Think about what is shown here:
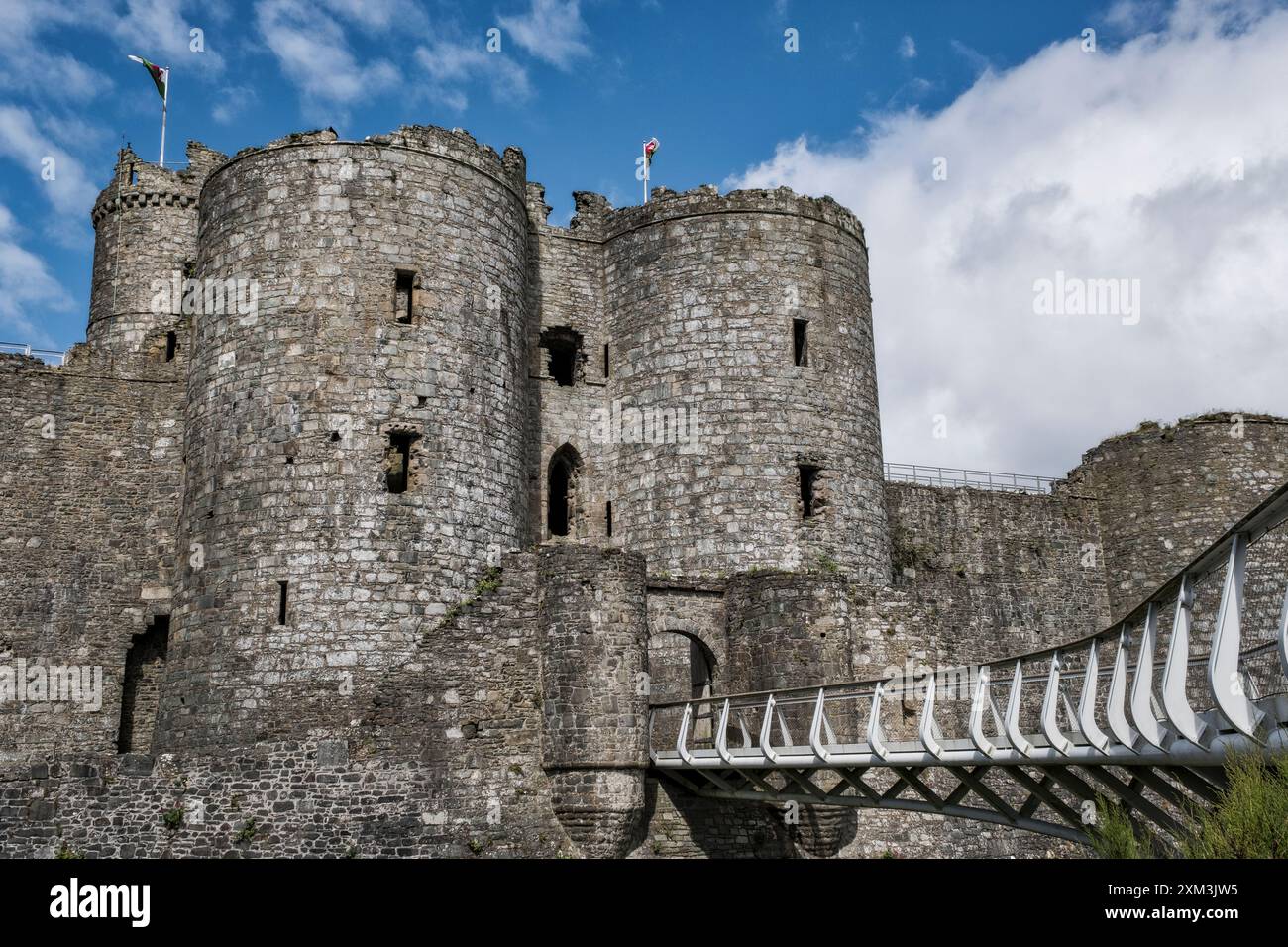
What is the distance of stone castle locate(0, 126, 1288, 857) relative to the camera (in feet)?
56.6

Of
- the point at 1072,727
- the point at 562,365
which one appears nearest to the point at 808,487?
the point at 562,365

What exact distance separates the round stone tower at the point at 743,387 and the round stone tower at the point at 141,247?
27.9 ft

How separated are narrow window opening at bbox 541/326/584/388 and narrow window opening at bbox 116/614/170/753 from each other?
7.57 meters

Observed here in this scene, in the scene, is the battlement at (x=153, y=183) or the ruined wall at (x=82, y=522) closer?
the ruined wall at (x=82, y=522)

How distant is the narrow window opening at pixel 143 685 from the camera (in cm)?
1969

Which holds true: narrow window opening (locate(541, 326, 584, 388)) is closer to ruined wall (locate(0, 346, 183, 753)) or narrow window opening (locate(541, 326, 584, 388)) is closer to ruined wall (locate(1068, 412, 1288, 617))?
ruined wall (locate(0, 346, 183, 753))

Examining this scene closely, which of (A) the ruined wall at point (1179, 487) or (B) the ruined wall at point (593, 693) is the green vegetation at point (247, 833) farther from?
(A) the ruined wall at point (1179, 487)

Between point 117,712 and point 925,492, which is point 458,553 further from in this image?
point 925,492

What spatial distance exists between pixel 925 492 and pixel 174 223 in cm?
1533

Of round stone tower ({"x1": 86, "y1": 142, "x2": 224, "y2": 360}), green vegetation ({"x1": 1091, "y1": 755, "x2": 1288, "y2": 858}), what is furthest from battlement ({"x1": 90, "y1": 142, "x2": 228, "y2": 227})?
green vegetation ({"x1": 1091, "y1": 755, "x2": 1288, "y2": 858})

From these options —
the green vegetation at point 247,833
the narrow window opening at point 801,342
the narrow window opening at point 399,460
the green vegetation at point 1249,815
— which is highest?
the narrow window opening at point 801,342

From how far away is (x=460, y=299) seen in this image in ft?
64.4

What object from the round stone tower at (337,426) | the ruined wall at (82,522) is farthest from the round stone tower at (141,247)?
the round stone tower at (337,426)

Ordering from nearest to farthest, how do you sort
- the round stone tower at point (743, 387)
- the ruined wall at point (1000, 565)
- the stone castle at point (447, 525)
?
the stone castle at point (447, 525) → the round stone tower at point (743, 387) → the ruined wall at point (1000, 565)
